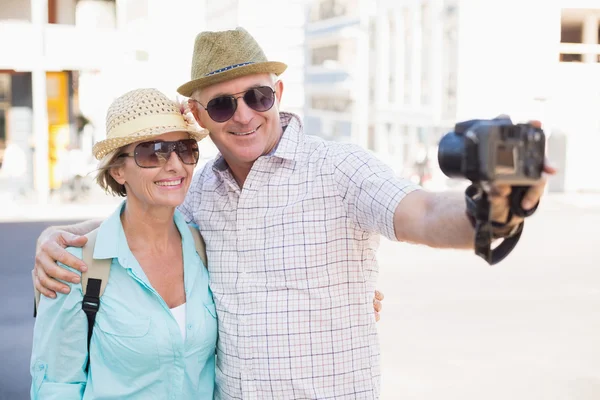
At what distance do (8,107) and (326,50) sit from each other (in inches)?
1360

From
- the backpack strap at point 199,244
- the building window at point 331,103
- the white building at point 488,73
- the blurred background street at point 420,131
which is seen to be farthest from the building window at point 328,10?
the backpack strap at point 199,244

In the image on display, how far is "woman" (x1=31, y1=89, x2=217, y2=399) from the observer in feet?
8.53

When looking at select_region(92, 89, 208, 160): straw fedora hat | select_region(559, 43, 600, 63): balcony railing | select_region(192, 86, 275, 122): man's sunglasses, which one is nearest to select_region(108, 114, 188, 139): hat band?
select_region(92, 89, 208, 160): straw fedora hat

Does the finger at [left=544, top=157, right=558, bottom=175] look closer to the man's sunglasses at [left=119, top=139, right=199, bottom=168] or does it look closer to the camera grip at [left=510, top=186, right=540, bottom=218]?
the camera grip at [left=510, top=186, right=540, bottom=218]

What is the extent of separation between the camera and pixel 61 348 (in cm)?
261

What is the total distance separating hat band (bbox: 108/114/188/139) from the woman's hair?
8cm

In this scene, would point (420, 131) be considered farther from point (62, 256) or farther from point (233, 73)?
point (62, 256)

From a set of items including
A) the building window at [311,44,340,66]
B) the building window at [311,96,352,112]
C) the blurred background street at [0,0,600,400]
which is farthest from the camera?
the building window at [311,44,340,66]

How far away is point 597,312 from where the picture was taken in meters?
8.70

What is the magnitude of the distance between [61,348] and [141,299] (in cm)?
31

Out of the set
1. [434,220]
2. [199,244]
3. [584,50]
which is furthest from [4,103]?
[434,220]

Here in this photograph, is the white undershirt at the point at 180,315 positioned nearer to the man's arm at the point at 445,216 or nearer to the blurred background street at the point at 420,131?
the man's arm at the point at 445,216

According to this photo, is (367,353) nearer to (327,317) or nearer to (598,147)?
(327,317)

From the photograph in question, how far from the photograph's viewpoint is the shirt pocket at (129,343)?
8.47 feet
